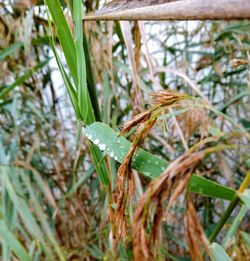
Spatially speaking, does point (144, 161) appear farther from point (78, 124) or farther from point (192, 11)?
point (78, 124)

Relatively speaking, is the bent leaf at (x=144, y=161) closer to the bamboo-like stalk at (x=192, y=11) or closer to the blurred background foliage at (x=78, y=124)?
the bamboo-like stalk at (x=192, y=11)

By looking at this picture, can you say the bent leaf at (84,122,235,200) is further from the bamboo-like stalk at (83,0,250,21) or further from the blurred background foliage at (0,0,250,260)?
the blurred background foliage at (0,0,250,260)

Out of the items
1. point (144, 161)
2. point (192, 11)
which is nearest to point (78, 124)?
point (144, 161)

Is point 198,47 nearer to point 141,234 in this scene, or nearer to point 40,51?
point 40,51

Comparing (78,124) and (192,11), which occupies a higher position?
(192,11)

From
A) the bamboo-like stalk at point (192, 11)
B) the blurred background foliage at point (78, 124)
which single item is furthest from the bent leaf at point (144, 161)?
the blurred background foliage at point (78, 124)

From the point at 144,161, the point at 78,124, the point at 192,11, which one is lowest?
the point at 78,124

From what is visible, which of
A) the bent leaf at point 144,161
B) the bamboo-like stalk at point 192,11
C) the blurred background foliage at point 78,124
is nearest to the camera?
the bamboo-like stalk at point 192,11

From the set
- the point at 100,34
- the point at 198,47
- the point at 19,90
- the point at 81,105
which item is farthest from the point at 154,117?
the point at 198,47

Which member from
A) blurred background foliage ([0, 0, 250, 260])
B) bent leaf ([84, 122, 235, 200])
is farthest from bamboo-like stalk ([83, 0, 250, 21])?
blurred background foliage ([0, 0, 250, 260])
